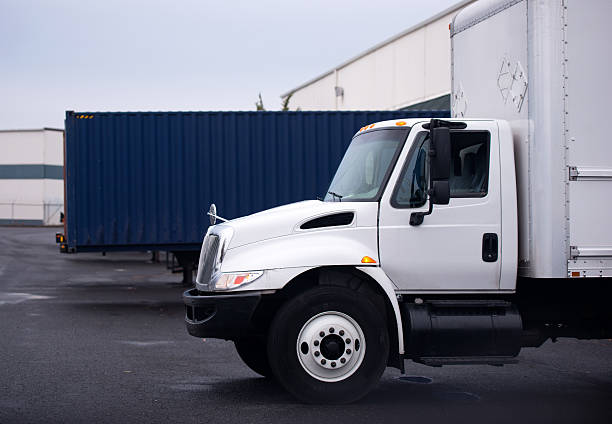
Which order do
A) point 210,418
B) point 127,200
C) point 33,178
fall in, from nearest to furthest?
point 210,418, point 127,200, point 33,178

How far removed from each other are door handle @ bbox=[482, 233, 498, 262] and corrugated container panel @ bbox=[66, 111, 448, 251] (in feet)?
33.0

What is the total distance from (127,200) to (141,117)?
173 cm

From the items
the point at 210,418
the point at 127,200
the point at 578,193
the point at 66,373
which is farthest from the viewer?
the point at 127,200

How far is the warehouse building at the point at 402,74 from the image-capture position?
85.6 feet

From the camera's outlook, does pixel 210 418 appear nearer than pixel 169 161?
Yes

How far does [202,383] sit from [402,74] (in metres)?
22.2

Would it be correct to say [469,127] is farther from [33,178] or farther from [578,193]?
[33,178]

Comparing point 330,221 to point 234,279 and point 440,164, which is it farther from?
point 440,164

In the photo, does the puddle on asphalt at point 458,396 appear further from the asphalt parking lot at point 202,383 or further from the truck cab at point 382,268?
the truck cab at point 382,268

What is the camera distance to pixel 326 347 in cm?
743

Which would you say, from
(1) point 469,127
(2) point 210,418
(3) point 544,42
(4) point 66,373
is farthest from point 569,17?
(4) point 66,373

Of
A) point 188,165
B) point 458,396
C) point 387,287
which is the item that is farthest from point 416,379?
point 188,165

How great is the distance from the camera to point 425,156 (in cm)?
773

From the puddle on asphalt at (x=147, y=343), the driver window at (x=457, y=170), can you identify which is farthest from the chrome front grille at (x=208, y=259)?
the puddle on asphalt at (x=147, y=343)
